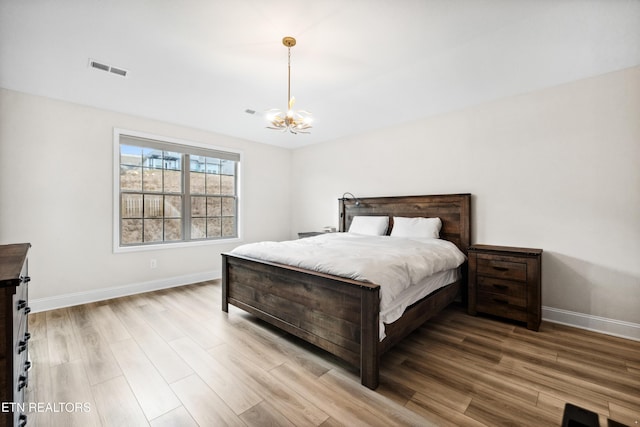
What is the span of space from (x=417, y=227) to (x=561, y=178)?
5.09 feet

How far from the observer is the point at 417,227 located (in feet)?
11.9

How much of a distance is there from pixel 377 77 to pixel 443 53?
0.66m

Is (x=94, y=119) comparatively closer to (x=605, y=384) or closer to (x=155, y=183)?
(x=155, y=183)

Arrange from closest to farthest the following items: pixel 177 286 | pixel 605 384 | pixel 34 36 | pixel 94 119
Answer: pixel 605 384 → pixel 34 36 → pixel 94 119 → pixel 177 286

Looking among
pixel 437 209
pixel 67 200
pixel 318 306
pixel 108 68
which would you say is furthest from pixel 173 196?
pixel 437 209

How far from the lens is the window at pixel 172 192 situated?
12.7ft

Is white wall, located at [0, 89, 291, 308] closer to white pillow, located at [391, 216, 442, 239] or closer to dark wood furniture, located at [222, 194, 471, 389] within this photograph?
dark wood furniture, located at [222, 194, 471, 389]

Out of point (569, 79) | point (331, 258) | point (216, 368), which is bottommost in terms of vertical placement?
point (216, 368)

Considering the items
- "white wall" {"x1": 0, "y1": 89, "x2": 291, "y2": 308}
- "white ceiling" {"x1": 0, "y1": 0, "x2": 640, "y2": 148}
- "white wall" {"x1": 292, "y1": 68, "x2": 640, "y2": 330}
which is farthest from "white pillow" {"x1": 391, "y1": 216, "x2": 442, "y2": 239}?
"white wall" {"x1": 0, "y1": 89, "x2": 291, "y2": 308}

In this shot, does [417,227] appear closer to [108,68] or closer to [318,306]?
[318,306]

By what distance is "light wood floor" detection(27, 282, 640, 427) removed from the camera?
5.13 ft

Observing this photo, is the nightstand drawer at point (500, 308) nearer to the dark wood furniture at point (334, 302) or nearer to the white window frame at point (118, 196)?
the dark wood furniture at point (334, 302)

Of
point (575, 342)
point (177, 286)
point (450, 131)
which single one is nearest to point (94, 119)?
point (177, 286)

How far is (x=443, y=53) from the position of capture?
→ 95.4 inches
